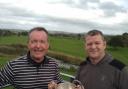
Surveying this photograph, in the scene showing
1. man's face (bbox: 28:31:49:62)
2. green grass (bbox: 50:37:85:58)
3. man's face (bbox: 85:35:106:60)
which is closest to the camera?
man's face (bbox: 28:31:49:62)

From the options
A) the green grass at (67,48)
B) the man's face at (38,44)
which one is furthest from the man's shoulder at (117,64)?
the green grass at (67,48)

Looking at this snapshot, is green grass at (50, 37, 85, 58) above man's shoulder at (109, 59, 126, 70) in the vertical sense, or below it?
below

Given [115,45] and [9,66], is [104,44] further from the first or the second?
[115,45]

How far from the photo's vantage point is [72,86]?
484 centimetres

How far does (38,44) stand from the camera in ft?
17.9

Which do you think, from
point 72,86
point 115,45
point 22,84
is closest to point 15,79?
point 22,84

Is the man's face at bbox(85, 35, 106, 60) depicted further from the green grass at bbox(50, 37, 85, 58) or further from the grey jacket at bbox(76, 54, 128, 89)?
the green grass at bbox(50, 37, 85, 58)

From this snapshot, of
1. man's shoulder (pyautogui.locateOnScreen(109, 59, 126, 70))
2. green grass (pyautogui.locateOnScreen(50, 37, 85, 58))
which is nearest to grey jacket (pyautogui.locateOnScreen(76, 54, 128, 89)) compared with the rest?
man's shoulder (pyautogui.locateOnScreen(109, 59, 126, 70))

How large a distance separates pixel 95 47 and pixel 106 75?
42cm

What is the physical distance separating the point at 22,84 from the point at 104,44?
1.30m

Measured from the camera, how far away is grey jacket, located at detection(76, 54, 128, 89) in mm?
5539

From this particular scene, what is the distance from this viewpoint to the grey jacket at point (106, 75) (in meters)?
5.54

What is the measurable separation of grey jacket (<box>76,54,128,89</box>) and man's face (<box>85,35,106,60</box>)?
10cm

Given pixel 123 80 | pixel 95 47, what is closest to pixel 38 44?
pixel 95 47
